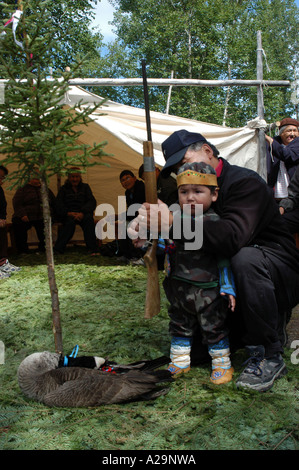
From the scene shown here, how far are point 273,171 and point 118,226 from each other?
328 cm

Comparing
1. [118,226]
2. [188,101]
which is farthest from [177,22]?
[118,226]

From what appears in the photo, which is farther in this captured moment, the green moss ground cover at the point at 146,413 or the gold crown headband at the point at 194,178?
the gold crown headband at the point at 194,178

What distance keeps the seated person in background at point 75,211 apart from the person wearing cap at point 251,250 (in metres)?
5.92

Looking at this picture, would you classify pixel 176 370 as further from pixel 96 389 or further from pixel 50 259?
pixel 50 259

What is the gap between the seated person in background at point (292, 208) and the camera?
4.10 metres

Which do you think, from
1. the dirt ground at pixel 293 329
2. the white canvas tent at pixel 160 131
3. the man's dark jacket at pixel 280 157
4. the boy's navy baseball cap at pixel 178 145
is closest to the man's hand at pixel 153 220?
the boy's navy baseball cap at pixel 178 145

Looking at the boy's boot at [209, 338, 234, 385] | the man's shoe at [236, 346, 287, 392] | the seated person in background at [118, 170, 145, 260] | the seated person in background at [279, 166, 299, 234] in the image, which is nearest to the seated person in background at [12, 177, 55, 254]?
the seated person in background at [118, 170, 145, 260]

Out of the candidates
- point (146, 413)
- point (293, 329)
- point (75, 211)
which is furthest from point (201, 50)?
point (146, 413)

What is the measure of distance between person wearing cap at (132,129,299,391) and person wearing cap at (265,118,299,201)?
2.65m

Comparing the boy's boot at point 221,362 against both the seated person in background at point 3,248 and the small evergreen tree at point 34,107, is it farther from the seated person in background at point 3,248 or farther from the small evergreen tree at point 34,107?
the seated person in background at point 3,248

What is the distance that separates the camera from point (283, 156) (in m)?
5.05

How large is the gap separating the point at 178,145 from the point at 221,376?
1.40 m
